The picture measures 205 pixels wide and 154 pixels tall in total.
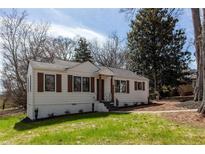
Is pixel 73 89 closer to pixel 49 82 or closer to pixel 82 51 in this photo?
pixel 49 82

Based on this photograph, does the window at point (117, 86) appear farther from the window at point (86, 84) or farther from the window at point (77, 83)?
the window at point (77, 83)

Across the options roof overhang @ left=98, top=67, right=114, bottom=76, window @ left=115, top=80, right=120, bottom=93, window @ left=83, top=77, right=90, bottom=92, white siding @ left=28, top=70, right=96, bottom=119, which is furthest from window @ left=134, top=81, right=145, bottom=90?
window @ left=83, top=77, right=90, bottom=92

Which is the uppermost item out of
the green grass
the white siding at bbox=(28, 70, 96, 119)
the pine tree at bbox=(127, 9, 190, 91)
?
the pine tree at bbox=(127, 9, 190, 91)

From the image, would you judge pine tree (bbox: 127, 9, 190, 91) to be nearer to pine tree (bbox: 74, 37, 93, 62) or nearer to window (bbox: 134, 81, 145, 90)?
window (bbox: 134, 81, 145, 90)

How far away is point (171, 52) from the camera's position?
35.3m

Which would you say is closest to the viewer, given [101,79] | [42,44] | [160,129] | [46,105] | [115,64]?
[160,129]

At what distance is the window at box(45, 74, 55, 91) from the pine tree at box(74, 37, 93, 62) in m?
23.1

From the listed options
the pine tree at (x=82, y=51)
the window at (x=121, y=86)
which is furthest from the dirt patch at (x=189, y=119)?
the pine tree at (x=82, y=51)

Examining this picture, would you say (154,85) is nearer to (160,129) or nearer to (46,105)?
(46,105)

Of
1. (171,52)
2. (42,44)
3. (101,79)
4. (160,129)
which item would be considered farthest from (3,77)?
A: (160,129)

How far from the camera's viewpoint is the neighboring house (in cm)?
2008

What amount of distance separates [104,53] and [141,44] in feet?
45.6

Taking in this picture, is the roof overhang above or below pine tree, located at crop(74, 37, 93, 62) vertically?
below

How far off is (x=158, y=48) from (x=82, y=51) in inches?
516
